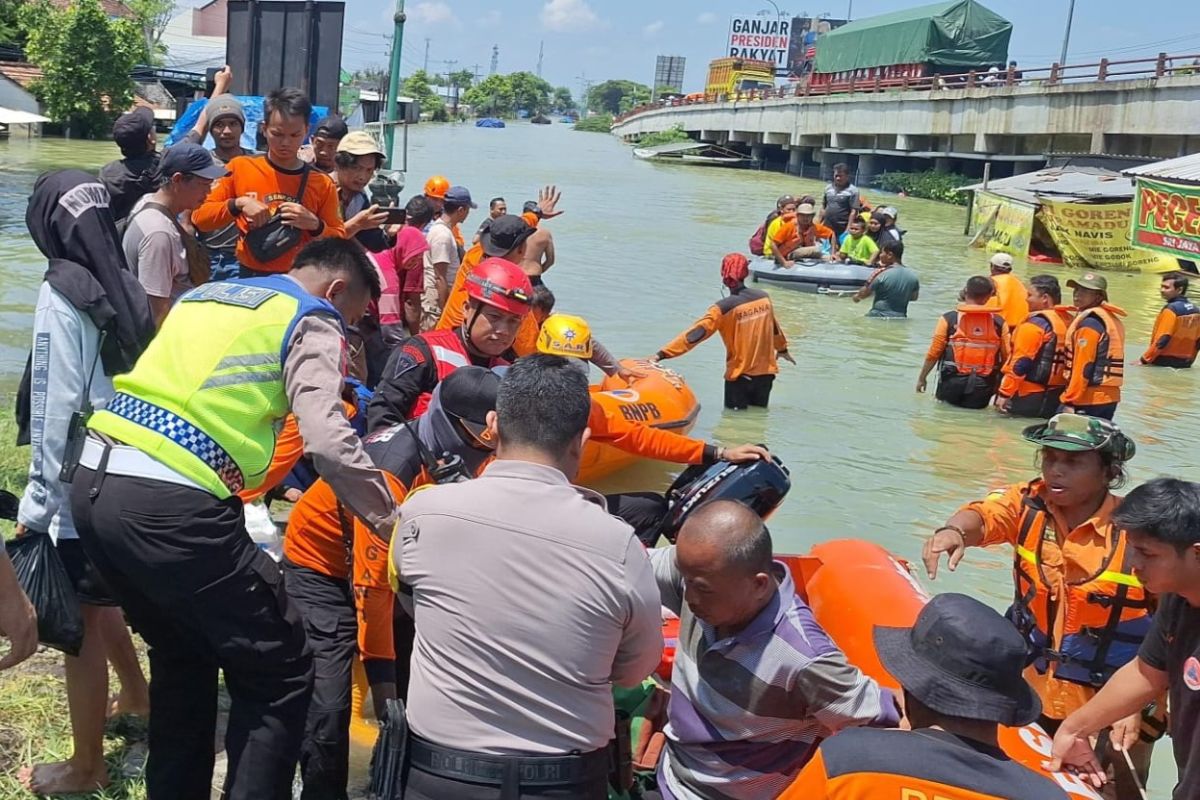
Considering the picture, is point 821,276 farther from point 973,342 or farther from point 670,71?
point 670,71

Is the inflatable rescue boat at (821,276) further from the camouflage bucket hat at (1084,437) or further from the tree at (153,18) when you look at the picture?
the tree at (153,18)

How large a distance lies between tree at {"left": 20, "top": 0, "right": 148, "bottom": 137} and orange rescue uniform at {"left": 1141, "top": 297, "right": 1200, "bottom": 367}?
34.7 metres

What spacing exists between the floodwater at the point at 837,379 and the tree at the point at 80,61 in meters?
9.32

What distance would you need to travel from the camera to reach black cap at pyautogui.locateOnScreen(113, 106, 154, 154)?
5273mm

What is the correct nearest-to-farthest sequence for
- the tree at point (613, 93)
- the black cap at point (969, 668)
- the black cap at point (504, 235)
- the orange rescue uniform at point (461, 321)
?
the black cap at point (969, 668), the orange rescue uniform at point (461, 321), the black cap at point (504, 235), the tree at point (613, 93)

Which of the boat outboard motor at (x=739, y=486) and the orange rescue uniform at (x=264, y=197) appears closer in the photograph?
the boat outboard motor at (x=739, y=486)

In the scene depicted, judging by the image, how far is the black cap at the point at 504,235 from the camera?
669 cm

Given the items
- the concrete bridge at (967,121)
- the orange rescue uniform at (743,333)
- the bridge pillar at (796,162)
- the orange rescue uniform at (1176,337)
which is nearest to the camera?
the orange rescue uniform at (743,333)

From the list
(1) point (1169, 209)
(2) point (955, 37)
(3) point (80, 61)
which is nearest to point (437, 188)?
(1) point (1169, 209)

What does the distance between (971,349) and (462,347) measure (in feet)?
23.9

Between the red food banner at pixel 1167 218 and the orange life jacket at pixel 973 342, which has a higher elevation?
the red food banner at pixel 1167 218

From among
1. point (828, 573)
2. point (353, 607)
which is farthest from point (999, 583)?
point (353, 607)

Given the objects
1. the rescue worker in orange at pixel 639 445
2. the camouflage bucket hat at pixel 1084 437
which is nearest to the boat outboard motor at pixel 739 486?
the rescue worker in orange at pixel 639 445

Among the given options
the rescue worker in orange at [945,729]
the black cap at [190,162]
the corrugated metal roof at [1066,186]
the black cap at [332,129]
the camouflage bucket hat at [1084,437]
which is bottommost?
the rescue worker in orange at [945,729]
